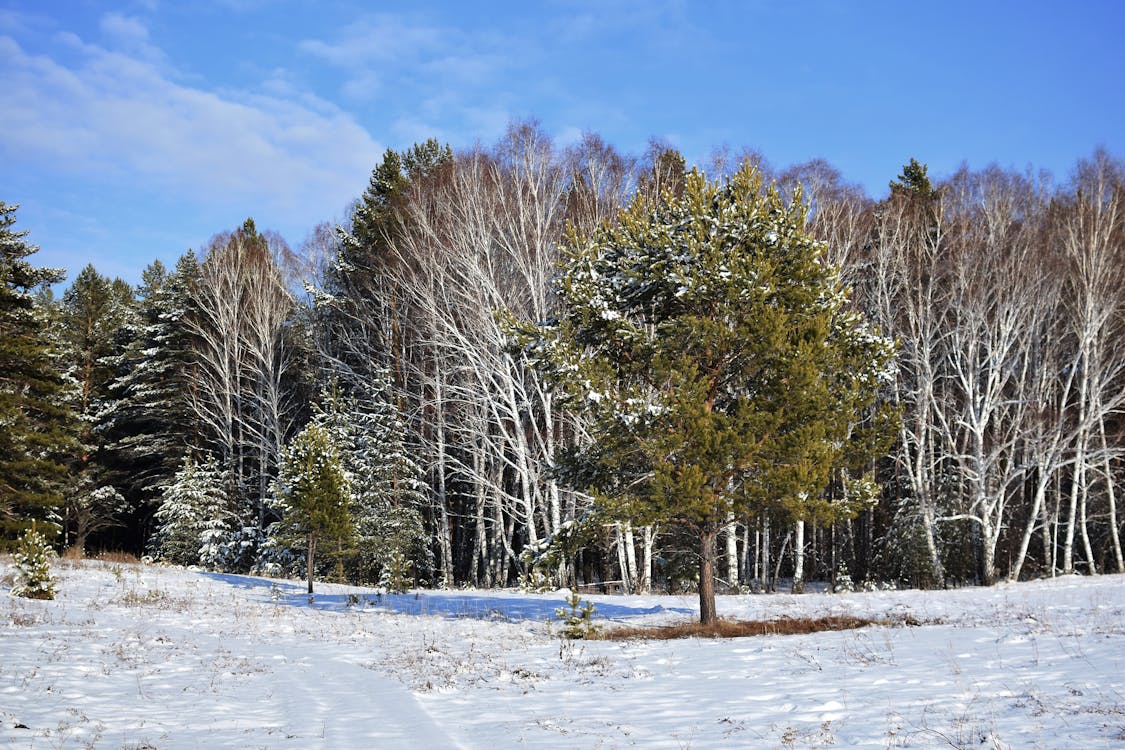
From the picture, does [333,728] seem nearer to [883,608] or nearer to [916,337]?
[883,608]

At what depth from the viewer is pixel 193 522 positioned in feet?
109

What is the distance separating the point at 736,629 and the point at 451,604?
9628mm

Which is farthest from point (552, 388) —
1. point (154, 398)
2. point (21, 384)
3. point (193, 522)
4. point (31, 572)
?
point (154, 398)

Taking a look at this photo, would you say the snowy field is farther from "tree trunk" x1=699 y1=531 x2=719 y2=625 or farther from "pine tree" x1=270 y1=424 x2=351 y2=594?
"pine tree" x1=270 y1=424 x2=351 y2=594

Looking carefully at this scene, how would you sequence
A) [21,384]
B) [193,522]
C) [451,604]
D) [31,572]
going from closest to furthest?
[31,572] < [451,604] < [21,384] < [193,522]

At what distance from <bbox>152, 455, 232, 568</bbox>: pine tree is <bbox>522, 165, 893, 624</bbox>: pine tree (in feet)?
80.6

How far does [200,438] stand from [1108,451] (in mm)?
39942

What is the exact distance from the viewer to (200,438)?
40.2 m

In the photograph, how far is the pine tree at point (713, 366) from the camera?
12.5 meters

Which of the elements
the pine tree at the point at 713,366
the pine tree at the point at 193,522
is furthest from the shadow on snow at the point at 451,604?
the pine tree at the point at 193,522

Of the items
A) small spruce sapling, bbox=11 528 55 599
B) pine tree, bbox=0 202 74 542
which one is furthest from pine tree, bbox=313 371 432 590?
small spruce sapling, bbox=11 528 55 599

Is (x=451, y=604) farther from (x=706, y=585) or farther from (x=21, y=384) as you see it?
(x=21, y=384)

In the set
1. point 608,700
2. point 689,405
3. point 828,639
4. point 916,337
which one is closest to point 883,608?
point 828,639

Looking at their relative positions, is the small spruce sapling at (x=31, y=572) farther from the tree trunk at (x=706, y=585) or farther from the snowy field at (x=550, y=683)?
the tree trunk at (x=706, y=585)
